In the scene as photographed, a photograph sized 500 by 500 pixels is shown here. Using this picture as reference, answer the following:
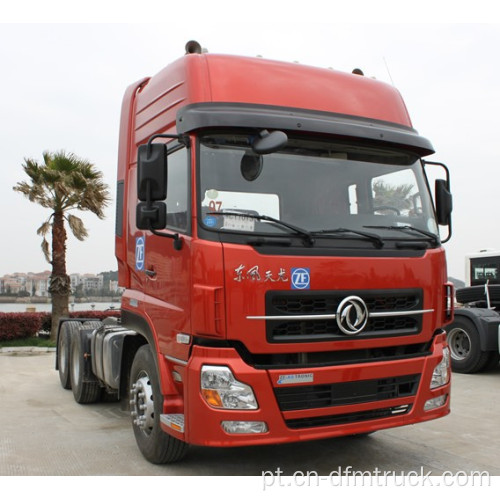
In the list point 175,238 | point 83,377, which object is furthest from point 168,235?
point 83,377

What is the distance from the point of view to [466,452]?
5.16 m

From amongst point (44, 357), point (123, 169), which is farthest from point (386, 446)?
point (44, 357)

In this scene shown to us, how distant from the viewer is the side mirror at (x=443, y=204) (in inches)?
202

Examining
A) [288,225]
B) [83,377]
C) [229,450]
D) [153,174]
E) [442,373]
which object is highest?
[153,174]

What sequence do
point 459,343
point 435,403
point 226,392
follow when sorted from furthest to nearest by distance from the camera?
point 459,343
point 435,403
point 226,392

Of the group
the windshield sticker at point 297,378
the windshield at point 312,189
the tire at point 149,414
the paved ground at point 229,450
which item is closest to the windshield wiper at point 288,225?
the windshield at point 312,189

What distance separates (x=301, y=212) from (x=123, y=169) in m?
2.20

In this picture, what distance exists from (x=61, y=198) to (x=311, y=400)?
43.9 feet

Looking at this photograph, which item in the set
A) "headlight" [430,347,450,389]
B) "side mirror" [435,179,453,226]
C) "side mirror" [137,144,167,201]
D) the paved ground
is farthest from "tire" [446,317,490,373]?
"side mirror" [137,144,167,201]

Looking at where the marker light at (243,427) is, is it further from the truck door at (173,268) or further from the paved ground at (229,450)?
the paved ground at (229,450)

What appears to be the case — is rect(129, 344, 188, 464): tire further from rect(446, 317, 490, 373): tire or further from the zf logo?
rect(446, 317, 490, 373): tire

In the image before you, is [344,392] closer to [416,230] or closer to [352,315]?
[352,315]

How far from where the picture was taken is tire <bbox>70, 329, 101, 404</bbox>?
7.30 meters

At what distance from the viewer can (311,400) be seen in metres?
4.04
